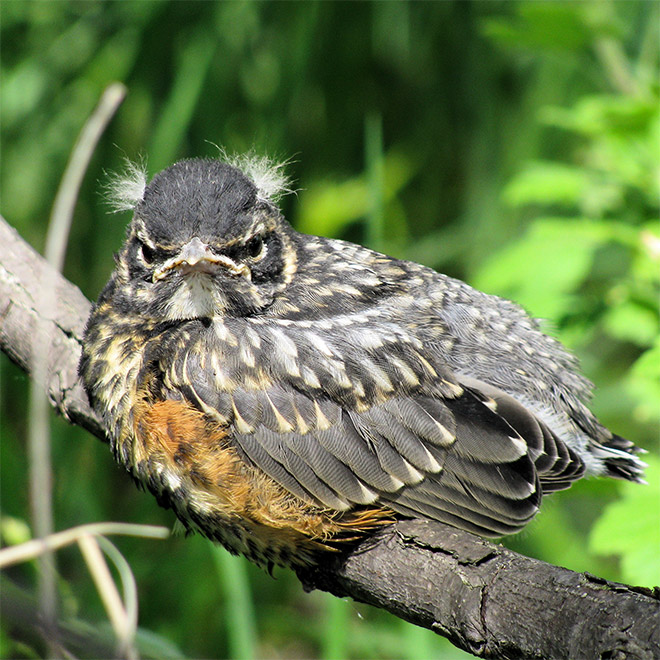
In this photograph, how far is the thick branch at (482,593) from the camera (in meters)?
1.49

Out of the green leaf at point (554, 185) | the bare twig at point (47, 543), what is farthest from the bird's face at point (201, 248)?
the green leaf at point (554, 185)

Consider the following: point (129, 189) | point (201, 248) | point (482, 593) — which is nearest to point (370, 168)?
point (129, 189)

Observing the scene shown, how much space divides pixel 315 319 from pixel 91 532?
100 centimetres

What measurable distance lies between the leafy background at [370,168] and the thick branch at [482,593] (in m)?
0.40

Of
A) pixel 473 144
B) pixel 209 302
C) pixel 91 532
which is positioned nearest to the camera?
pixel 91 532

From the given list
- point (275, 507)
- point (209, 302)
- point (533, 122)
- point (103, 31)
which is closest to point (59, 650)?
point (275, 507)

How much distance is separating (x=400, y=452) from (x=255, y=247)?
765mm

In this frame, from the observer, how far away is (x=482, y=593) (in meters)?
1.73

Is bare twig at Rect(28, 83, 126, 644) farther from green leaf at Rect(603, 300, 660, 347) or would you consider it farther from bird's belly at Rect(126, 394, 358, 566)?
green leaf at Rect(603, 300, 660, 347)

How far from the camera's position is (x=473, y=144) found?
5500 millimetres

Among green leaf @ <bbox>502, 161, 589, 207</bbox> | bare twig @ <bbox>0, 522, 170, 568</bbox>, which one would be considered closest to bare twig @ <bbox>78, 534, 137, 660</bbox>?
bare twig @ <bbox>0, 522, 170, 568</bbox>

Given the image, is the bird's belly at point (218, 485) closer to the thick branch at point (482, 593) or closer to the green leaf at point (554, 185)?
the thick branch at point (482, 593)

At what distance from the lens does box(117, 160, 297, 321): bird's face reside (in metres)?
2.38

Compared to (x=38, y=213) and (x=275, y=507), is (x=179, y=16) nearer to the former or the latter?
(x=38, y=213)
